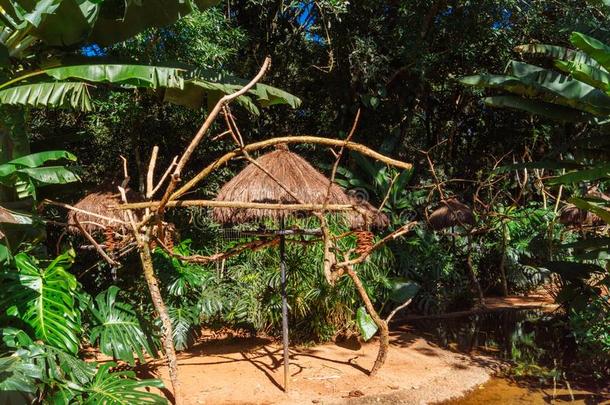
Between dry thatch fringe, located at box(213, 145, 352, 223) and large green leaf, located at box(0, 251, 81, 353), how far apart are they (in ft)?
5.92

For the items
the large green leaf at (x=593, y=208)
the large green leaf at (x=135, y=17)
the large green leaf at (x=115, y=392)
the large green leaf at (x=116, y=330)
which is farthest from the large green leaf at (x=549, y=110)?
the large green leaf at (x=115, y=392)

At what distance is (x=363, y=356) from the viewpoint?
7027 millimetres

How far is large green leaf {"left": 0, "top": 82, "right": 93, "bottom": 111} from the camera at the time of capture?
4762 mm

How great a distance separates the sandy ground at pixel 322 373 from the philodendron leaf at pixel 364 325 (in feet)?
→ 1.04

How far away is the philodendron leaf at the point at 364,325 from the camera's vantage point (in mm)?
6891

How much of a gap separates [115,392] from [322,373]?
2.85 meters

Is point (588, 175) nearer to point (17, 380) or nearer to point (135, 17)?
point (135, 17)

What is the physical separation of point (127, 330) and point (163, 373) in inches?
43.7

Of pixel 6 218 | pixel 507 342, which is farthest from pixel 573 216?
pixel 6 218

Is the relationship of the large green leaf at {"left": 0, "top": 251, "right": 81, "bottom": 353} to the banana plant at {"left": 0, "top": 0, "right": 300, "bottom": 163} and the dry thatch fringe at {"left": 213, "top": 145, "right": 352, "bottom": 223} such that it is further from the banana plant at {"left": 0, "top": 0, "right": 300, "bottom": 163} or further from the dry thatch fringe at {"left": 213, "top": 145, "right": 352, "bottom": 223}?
the dry thatch fringe at {"left": 213, "top": 145, "right": 352, "bottom": 223}

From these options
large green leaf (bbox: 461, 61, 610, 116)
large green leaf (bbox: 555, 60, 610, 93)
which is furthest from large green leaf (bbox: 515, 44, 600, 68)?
large green leaf (bbox: 555, 60, 610, 93)

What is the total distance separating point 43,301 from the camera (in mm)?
4492

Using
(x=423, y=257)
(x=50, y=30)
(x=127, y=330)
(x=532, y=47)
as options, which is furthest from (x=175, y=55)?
(x=423, y=257)

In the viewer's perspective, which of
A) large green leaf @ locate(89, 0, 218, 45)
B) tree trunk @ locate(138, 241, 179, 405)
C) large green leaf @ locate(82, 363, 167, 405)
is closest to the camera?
large green leaf @ locate(82, 363, 167, 405)
